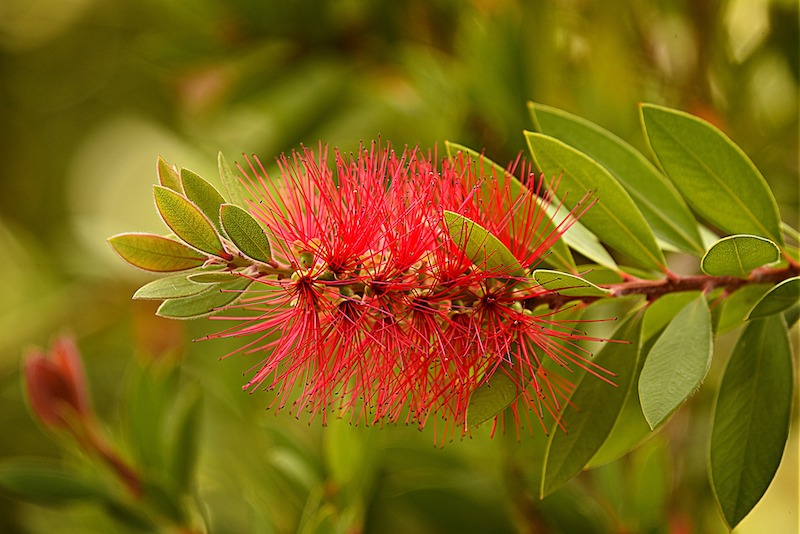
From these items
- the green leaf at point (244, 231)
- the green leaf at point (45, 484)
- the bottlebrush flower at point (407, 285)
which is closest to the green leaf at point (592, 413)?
the bottlebrush flower at point (407, 285)

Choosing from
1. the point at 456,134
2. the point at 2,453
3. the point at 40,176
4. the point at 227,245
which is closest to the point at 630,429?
the point at 227,245

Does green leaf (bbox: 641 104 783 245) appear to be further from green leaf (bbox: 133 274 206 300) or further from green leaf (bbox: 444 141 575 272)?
green leaf (bbox: 133 274 206 300)

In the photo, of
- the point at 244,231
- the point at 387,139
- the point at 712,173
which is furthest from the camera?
the point at 387,139

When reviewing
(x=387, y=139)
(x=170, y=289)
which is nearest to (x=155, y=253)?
(x=170, y=289)

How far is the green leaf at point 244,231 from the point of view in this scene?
54cm

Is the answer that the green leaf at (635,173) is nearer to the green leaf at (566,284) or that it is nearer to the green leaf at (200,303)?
the green leaf at (566,284)

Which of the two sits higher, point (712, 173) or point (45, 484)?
point (712, 173)

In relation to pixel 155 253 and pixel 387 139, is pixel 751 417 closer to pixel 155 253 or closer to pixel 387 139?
pixel 155 253

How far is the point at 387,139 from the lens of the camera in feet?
4.24

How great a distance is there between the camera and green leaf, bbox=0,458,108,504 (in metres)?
1.00

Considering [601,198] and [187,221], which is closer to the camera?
[187,221]

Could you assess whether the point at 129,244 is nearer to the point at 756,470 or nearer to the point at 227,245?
the point at 227,245

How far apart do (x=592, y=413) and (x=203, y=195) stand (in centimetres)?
33

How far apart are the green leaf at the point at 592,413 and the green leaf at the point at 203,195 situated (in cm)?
30
